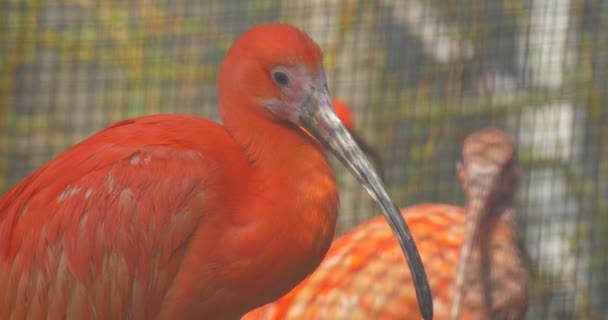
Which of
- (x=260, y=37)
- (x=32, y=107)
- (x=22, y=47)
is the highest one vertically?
(x=260, y=37)

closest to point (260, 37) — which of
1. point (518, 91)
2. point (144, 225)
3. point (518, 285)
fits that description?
point (144, 225)

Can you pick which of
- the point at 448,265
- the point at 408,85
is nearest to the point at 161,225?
the point at 448,265

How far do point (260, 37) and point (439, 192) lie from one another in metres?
2.75

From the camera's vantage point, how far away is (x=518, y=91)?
4887mm

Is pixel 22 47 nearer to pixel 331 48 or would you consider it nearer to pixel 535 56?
pixel 331 48

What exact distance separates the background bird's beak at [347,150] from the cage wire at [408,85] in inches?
92.2

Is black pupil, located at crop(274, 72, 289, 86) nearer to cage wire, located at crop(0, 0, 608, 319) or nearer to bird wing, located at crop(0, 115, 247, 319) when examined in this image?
bird wing, located at crop(0, 115, 247, 319)

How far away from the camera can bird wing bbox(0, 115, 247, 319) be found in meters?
2.35

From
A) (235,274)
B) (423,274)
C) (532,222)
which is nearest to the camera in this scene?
(235,274)

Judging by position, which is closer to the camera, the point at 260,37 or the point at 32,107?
the point at 260,37

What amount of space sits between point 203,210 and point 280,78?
0.37 m

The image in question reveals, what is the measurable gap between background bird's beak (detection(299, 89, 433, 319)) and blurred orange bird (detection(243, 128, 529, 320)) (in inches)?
33.6

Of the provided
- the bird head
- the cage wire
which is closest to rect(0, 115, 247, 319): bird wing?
the bird head

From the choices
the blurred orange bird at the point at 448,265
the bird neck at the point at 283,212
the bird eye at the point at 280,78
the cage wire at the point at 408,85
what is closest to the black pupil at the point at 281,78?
the bird eye at the point at 280,78
